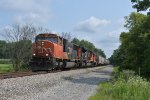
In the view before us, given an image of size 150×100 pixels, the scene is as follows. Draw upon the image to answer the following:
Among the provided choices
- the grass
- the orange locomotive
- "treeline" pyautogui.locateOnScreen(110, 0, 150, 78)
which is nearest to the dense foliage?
"treeline" pyautogui.locateOnScreen(110, 0, 150, 78)

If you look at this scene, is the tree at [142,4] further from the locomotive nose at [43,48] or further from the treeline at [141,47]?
the locomotive nose at [43,48]

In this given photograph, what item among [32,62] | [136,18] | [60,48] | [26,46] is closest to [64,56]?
[60,48]

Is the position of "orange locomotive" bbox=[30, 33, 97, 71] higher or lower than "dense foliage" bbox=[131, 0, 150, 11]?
lower

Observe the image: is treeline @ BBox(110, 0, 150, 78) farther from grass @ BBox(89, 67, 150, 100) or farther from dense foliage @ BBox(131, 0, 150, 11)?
grass @ BBox(89, 67, 150, 100)

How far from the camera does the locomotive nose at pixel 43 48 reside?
1507 inches

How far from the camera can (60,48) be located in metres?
41.8

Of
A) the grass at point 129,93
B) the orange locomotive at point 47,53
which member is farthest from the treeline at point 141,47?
the grass at point 129,93

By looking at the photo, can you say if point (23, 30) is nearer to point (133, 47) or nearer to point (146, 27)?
point (133, 47)

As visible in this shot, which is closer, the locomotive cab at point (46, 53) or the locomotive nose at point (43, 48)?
the locomotive cab at point (46, 53)

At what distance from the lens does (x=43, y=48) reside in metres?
38.6

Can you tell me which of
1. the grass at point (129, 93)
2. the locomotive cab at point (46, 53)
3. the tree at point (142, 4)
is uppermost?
the tree at point (142, 4)

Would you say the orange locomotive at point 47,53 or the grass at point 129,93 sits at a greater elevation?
the orange locomotive at point 47,53

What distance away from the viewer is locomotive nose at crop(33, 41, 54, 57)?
38281 mm

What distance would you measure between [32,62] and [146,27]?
40.0ft
